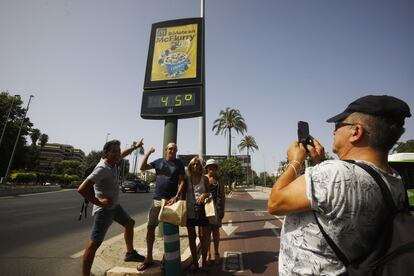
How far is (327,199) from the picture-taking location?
1359 millimetres

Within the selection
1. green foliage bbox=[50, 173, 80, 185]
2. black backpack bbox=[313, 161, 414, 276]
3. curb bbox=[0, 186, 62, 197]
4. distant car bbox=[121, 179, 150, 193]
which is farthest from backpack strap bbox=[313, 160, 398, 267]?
green foliage bbox=[50, 173, 80, 185]

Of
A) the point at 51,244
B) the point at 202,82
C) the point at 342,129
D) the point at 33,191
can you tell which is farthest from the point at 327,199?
the point at 33,191

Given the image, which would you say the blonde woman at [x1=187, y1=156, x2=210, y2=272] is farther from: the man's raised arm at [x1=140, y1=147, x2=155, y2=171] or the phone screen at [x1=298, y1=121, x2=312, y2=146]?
the phone screen at [x1=298, y1=121, x2=312, y2=146]

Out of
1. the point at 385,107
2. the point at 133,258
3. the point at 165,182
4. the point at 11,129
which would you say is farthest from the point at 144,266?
the point at 11,129

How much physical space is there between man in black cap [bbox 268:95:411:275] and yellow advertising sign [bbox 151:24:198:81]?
5.79 meters

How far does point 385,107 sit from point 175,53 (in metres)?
6.87

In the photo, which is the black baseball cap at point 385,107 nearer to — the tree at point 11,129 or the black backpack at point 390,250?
the black backpack at point 390,250

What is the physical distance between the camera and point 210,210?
4430 mm

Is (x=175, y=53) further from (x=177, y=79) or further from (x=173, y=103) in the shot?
(x=173, y=103)

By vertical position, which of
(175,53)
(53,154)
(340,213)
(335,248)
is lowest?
(335,248)

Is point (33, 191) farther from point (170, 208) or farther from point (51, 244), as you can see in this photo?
point (170, 208)

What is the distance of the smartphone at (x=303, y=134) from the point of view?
185 centimetres

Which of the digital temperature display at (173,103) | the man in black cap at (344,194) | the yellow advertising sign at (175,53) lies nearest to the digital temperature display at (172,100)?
the digital temperature display at (173,103)

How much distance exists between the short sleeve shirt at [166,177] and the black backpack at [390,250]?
11.1ft
